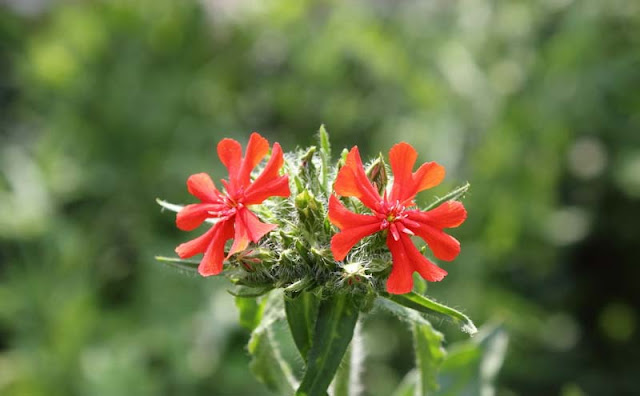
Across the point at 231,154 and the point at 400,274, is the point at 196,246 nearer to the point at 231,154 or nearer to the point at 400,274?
the point at 231,154

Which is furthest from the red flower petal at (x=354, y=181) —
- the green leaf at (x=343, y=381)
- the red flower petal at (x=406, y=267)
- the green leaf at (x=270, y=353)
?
the green leaf at (x=343, y=381)

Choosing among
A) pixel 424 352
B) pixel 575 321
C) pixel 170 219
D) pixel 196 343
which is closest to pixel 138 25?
pixel 170 219

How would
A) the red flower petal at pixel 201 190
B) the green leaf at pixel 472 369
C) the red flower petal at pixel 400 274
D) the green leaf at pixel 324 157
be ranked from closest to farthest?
the red flower petal at pixel 400 274
the red flower petal at pixel 201 190
the green leaf at pixel 324 157
the green leaf at pixel 472 369

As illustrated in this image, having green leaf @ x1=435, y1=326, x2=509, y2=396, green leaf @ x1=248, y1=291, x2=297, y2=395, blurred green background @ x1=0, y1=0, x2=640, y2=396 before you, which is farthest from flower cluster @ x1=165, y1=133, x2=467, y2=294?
blurred green background @ x1=0, y1=0, x2=640, y2=396

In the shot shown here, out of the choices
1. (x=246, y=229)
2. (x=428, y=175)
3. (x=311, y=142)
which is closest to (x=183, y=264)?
(x=246, y=229)

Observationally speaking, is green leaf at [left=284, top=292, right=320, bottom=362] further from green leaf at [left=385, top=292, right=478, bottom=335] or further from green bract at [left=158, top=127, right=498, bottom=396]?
green leaf at [left=385, top=292, right=478, bottom=335]

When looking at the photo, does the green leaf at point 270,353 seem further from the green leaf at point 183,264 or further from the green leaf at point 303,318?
the green leaf at point 183,264
